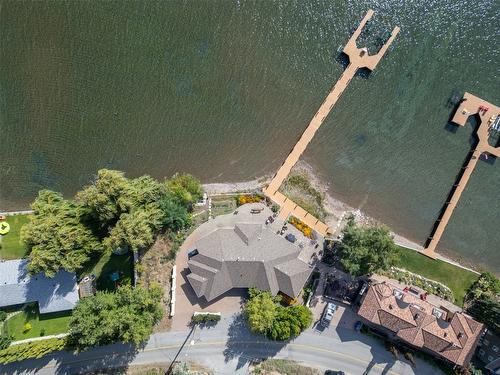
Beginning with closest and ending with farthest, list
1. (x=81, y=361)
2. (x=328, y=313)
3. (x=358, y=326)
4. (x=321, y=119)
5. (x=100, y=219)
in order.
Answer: (x=100, y=219), (x=81, y=361), (x=328, y=313), (x=358, y=326), (x=321, y=119)

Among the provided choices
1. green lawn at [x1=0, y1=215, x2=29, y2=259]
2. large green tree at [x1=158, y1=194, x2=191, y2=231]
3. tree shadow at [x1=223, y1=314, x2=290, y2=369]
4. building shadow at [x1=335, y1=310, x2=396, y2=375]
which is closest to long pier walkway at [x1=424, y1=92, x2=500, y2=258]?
building shadow at [x1=335, y1=310, x2=396, y2=375]

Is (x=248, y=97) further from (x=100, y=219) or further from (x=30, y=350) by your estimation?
(x=30, y=350)

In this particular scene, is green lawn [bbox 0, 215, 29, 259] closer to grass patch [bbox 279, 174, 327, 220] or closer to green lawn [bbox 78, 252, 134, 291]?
green lawn [bbox 78, 252, 134, 291]

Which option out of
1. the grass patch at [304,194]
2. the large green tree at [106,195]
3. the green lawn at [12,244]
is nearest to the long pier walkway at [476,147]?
the grass patch at [304,194]

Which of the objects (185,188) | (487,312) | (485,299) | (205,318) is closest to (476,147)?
(485,299)

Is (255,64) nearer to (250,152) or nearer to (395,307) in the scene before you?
(250,152)

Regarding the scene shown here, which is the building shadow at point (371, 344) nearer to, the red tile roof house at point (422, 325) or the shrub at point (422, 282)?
the red tile roof house at point (422, 325)
